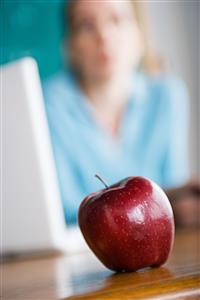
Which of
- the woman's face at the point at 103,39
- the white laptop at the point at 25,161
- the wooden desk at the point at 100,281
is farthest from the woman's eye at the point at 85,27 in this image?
the wooden desk at the point at 100,281

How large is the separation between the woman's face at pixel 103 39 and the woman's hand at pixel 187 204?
1.02m

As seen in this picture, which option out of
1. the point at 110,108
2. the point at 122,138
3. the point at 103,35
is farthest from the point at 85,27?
the point at 122,138

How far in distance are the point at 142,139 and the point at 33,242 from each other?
5.48ft

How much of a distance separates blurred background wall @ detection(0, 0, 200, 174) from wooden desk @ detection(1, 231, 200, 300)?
1.47 m

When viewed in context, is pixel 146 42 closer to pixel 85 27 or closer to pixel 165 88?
pixel 165 88

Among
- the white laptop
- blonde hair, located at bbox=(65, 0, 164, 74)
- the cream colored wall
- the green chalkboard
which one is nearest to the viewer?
the white laptop

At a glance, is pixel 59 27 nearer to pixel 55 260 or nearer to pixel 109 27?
pixel 109 27

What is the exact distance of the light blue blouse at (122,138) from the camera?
8.54ft

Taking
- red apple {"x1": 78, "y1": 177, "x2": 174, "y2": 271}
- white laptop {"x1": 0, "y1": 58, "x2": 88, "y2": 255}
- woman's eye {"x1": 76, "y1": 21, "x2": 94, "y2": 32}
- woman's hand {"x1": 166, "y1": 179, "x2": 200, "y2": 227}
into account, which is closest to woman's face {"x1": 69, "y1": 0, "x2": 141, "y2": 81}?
woman's eye {"x1": 76, "y1": 21, "x2": 94, "y2": 32}

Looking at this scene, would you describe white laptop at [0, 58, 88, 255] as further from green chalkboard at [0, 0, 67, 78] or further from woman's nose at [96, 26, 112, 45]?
woman's nose at [96, 26, 112, 45]

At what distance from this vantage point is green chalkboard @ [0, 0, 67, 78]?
2469mm

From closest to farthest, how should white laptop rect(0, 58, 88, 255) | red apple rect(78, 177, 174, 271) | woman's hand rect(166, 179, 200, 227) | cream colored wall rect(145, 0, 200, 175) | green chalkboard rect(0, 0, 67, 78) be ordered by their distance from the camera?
red apple rect(78, 177, 174, 271)
white laptop rect(0, 58, 88, 255)
woman's hand rect(166, 179, 200, 227)
green chalkboard rect(0, 0, 67, 78)
cream colored wall rect(145, 0, 200, 175)

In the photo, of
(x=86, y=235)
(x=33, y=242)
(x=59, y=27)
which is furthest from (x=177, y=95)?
(x=86, y=235)

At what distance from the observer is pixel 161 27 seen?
3086mm
